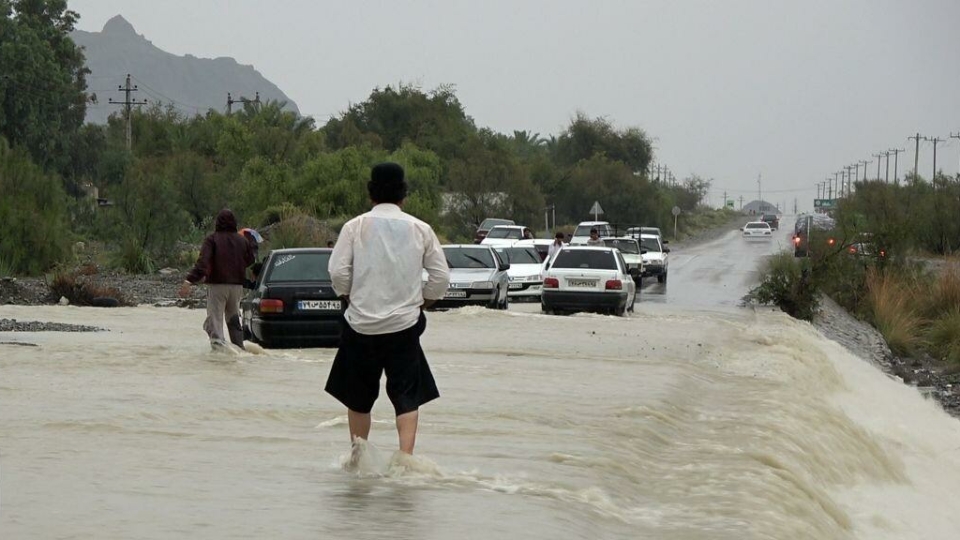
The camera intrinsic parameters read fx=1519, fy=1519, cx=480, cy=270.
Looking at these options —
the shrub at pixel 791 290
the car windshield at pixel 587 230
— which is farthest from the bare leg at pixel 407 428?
the car windshield at pixel 587 230

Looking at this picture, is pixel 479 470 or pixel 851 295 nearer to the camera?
pixel 479 470

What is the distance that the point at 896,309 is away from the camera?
39.8 m

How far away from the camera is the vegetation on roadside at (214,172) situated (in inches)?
1722

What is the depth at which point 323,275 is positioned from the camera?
66.2 feet

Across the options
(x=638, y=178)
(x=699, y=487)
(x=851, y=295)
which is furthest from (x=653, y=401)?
(x=638, y=178)

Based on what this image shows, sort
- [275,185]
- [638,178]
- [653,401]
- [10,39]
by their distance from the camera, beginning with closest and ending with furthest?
1. [653,401]
2. [275,185]
3. [10,39]
4. [638,178]

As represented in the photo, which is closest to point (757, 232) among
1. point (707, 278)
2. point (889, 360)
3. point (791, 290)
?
point (707, 278)

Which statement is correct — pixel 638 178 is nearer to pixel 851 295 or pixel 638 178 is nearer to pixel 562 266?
pixel 851 295

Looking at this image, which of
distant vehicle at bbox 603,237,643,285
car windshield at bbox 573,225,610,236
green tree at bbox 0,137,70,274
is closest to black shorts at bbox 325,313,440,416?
green tree at bbox 0,137,70,274

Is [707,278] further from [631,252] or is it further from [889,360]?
[889,360]

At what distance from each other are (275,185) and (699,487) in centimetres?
5092

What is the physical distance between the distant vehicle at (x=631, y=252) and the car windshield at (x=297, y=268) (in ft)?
83.2

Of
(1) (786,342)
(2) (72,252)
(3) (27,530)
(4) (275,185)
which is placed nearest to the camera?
(3) (27,530)

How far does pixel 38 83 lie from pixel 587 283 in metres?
53.1
